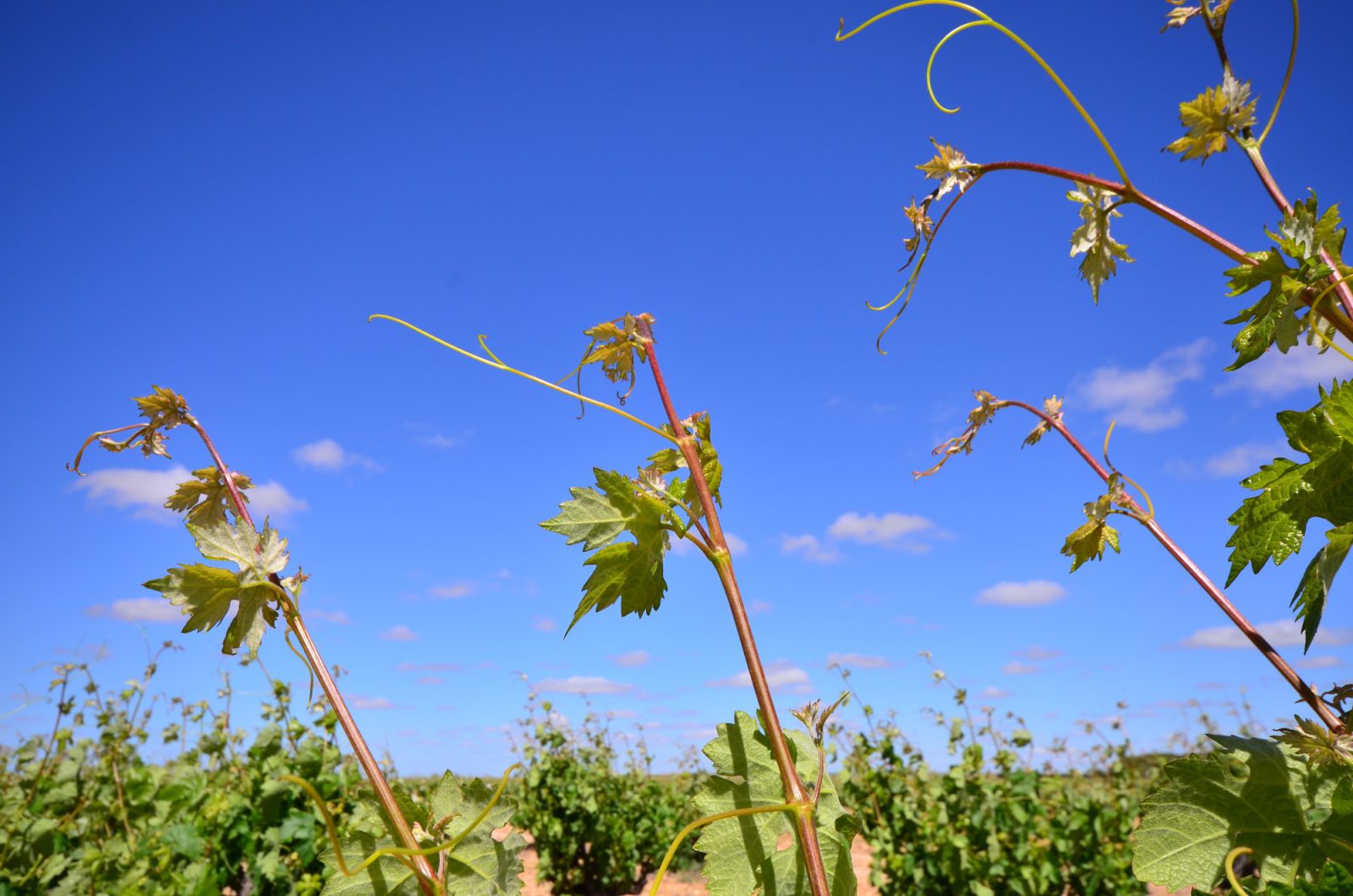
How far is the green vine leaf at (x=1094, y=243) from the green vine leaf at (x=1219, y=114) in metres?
0.12

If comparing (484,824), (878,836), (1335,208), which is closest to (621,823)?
(878,836)

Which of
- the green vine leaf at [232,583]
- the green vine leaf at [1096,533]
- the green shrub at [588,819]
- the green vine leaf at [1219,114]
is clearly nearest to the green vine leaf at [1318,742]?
the green vine leaf at [1096,533]

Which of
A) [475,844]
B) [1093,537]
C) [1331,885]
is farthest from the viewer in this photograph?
[1093,537]

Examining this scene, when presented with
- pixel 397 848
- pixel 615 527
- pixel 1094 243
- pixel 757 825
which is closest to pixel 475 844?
pixel 397 848

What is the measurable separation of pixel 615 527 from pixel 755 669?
241 mm

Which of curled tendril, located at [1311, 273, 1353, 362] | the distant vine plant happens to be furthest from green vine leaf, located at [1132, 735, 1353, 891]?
curled tendril, located at [1311, 273, 1353, 362]

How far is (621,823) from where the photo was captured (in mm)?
9320

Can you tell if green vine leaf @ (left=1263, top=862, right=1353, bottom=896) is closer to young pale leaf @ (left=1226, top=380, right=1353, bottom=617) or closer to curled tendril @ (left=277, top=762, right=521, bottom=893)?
young pale leaf @ (left=1226, top=380, right=1353, bottom=617)

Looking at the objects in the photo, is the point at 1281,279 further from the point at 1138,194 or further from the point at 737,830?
the point at 737,830

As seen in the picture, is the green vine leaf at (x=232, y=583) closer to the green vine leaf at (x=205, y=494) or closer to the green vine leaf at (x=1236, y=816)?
the green vine leaf at (x=205, y=494)

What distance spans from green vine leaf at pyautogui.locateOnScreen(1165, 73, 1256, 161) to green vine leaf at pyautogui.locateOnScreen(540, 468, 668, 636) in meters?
0.78

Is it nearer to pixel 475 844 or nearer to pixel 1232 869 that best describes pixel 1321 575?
pixel 1232 869

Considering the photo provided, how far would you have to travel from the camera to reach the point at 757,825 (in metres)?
1.06

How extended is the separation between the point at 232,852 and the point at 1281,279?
16.8 feet
